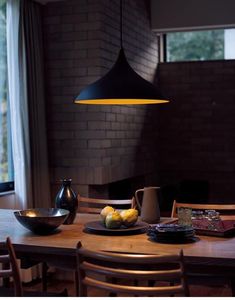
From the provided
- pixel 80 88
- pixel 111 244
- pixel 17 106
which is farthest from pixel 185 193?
pixel 111 244

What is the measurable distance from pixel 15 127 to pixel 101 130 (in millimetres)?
765

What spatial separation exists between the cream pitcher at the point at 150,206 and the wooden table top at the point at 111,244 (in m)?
0.23

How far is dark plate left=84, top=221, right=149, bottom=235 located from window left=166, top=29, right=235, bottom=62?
13.0ft

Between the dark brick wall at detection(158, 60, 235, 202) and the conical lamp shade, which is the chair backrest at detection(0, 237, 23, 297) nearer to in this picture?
the conical lamp shade

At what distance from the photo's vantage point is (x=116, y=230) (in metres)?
2.55

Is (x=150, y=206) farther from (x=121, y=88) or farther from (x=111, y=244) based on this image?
(x=121, y=88)

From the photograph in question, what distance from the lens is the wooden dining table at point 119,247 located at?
2082 mm

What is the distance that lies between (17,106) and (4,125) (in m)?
0.19

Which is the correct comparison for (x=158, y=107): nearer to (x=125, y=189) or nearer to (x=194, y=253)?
(x=125, y=189)

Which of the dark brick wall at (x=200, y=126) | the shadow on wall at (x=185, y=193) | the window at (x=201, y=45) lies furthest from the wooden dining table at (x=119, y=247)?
the window at (x=201, y=45)

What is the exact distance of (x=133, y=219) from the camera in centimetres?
262

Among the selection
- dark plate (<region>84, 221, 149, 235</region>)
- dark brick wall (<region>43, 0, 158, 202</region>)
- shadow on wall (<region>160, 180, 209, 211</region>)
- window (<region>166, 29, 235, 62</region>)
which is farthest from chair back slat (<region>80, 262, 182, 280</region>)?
window (<region>166, 29, 235, 62</region>)

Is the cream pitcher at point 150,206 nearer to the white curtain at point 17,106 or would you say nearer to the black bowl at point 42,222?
the black bowl at point 42,222

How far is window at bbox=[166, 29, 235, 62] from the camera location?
20.1 feet
